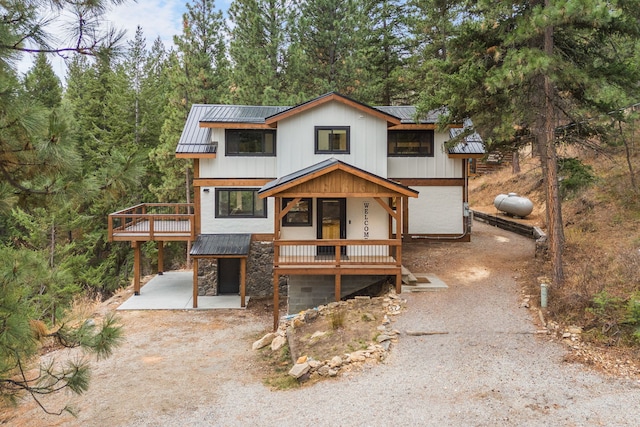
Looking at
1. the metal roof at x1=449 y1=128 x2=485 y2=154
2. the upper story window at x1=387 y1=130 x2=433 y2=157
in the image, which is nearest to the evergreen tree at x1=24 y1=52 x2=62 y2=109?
the upper story window at x1=387 y1=130 x2=433 y2=157

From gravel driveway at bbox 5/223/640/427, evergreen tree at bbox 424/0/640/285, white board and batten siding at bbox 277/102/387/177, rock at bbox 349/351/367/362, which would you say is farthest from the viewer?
white board and batten siding at bbox 277/102/387/177

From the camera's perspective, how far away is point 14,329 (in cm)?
426

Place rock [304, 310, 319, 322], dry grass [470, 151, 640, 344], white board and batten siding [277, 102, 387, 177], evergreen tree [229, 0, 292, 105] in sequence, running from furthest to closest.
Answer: evergreen tree [229, 0, 292, 105] → white board and batten siding [277, 102, 387, 177] → rock [304, 310, 319, 322] → dry grass [470, 151, 640, 344]

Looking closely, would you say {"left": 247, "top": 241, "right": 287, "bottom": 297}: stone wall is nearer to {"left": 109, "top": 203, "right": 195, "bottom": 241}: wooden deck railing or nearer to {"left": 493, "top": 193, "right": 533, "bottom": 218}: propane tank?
{"left": 109, "top": 203, "right": 195, "bottom": 241}: wooden deck railing

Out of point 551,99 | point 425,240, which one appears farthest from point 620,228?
point 425,240

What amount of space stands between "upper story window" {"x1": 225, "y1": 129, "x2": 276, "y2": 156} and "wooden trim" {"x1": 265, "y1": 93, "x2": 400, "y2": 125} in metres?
1.14

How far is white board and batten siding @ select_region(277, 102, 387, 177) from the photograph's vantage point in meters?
15.3

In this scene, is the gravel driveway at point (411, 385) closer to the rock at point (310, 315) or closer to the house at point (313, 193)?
the rock at point (310, 315)

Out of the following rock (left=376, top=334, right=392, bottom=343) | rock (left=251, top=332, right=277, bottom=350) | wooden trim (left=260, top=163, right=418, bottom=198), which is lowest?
rock (left=251, top=332, right=277, bottom=350)

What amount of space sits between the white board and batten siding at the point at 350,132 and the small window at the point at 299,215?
1.58 m

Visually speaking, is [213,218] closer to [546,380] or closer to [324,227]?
[324,227]

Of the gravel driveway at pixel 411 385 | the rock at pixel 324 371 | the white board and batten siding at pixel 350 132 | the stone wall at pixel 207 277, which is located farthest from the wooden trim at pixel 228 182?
the rock at pixel 324 371

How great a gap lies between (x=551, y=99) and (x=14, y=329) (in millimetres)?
12296

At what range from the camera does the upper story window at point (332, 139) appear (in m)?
15.4
